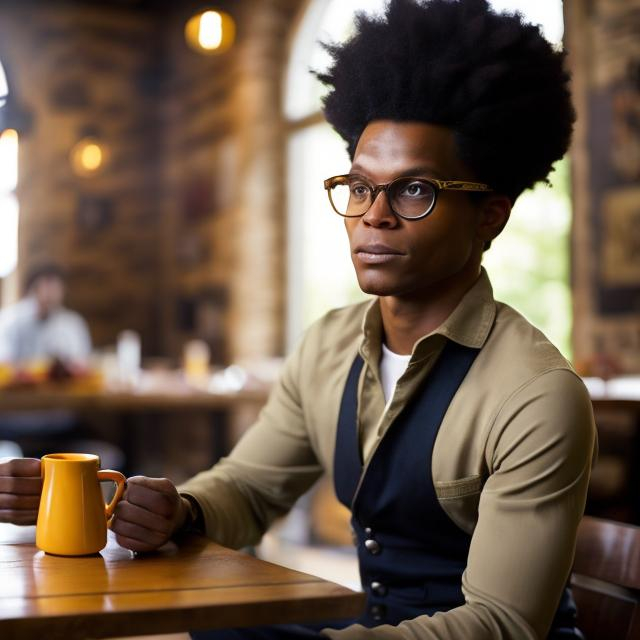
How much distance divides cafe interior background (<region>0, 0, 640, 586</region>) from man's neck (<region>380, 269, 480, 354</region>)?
1756 mm

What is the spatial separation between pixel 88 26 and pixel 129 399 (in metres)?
4.40

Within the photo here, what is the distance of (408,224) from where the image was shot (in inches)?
56.9

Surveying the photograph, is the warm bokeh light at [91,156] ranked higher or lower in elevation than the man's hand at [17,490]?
higher

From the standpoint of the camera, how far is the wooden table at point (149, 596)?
0.97 metres

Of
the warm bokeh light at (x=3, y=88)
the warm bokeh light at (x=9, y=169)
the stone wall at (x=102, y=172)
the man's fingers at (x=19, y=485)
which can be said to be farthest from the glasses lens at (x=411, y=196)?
the stone wall at (x=102, y=172)

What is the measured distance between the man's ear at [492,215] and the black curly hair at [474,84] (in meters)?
0.02

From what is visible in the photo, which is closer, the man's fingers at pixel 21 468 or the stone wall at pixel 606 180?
the man's fingers at pixel 21 468

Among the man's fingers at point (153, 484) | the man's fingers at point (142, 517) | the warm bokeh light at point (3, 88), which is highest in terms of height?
the warm bokeh light at point (3, 88)

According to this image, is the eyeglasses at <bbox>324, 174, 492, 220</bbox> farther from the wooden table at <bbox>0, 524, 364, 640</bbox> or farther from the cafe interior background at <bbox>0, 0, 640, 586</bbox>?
the cafe interior background at <bbox>0, 0, 640, 586</bbox>

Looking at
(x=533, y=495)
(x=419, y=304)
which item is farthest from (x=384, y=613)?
(x=419, y=304)

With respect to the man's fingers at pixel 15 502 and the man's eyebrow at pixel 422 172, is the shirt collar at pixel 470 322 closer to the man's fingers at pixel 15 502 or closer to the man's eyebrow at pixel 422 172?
the man's eyebrow at pixel 422 172

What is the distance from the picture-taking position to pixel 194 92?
26.1 ft

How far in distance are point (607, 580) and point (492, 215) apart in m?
0.58

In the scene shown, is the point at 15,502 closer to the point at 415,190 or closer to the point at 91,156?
the point at 415,190
